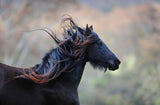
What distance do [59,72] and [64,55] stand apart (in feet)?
1.07

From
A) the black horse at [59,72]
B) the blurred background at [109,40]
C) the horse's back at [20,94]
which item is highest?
the blurred background at [109,40]

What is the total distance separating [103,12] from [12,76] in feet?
135

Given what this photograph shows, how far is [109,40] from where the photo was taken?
39250mm

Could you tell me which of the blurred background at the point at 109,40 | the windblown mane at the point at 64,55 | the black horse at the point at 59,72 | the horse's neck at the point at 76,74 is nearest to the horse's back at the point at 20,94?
the black horse at the point at 59,72

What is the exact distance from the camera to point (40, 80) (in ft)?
14.7

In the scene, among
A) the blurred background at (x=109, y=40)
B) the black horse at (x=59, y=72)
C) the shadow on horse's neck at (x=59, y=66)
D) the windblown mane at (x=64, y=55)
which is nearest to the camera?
the black horse at (x=59, y=72)

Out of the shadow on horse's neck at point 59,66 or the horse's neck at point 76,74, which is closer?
the shadow on horse's neck at point 59,66

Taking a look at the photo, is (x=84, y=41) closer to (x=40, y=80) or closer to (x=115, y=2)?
(x=40, y=80)

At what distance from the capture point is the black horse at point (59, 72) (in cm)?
425

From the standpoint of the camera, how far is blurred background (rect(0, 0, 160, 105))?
25.8 metres

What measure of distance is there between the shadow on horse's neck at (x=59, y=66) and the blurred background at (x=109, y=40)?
18026 millimetres

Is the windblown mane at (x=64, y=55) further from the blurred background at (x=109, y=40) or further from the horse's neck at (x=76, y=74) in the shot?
the blurred background at (x=109, y=40)

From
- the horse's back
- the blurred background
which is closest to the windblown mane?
the horse's back

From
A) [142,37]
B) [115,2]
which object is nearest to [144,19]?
[142,37]
